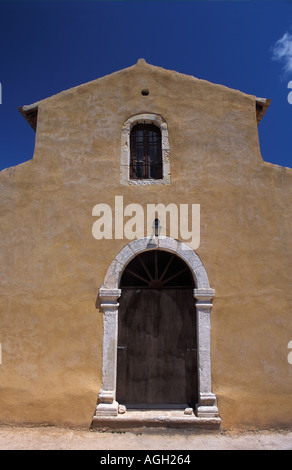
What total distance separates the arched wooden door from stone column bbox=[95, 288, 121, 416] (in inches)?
10.5

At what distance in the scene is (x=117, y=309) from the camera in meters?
5.11

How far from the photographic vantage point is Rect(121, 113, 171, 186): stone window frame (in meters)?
5.54

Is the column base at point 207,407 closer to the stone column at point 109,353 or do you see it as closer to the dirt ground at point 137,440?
the dirt ground at point 137,440

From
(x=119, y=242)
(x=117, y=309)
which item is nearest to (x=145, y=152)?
(x=119, y=242)

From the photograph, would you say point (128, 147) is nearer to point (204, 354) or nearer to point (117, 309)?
point (117, 309)

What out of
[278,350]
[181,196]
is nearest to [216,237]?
[181,196]

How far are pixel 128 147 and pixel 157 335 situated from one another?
3228 millimetres

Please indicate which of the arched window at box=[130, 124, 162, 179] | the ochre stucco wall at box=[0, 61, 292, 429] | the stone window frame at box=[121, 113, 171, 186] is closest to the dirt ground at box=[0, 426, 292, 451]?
the ochre stucco wall at box=[0, 61, 292, 429]

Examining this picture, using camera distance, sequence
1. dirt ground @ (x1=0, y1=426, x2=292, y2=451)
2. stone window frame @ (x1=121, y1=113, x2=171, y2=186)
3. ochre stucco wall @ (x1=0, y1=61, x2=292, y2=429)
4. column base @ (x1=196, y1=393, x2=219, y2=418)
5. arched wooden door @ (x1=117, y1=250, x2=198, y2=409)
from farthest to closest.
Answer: stone window frame @ (x1=121, y1=113, x2=171, y2=186) → arched wooden door @ (x1=117, y1=250, x2=198, y2=409) → ochre stucco wall @ (x1=0, y1=61, x2=292, y2=429) → column base @ (x1=196, y1=393, x2=219, y2=418) → dirt ground @ (x1=0, y1=426, x2=292, y2=451)

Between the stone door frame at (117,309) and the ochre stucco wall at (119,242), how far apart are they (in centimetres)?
12

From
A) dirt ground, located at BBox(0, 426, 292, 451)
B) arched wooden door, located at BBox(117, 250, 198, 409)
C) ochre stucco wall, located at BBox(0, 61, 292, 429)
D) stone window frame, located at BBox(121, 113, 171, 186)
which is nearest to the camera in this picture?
dirt ground, located at BBox(0, 426, 292, 451)

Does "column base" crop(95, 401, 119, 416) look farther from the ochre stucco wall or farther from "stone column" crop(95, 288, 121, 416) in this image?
the ochre stucco wall

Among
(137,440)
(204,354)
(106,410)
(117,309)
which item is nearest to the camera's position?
(137,440)

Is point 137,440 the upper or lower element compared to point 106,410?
lower
